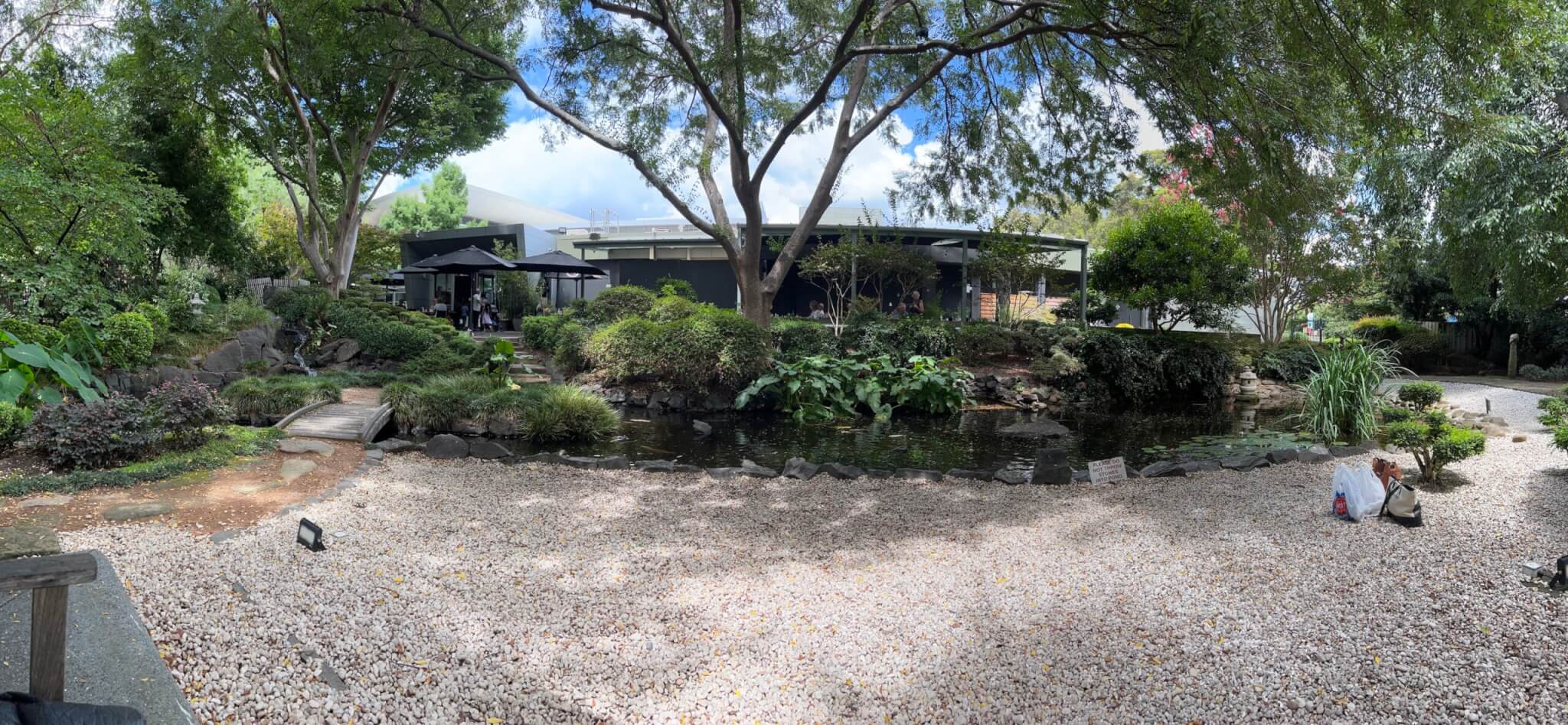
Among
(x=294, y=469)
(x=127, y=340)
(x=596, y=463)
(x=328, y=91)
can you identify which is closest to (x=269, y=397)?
(x=127, y=340)

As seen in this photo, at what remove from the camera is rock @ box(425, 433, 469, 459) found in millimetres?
6941

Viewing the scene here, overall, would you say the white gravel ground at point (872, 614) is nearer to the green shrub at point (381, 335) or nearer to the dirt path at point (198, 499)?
the dirt path at point (198, 499)

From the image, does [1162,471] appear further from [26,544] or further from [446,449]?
[26,544]

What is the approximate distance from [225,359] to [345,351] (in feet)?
8.69

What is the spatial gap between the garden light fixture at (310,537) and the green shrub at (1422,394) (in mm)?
8782

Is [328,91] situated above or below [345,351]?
above

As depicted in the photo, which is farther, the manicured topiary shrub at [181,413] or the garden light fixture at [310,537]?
the manicured topiary shrub at [181,413]

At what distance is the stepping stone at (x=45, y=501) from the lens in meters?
4.62

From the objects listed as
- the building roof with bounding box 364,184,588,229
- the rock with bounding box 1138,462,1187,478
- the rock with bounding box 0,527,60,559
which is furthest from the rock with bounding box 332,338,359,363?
the building roof with bounding box 364,184,588,229

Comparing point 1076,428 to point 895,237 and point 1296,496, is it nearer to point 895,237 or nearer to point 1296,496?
point 1296,496

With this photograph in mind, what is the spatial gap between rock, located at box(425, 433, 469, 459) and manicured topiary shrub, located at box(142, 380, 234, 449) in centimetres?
159

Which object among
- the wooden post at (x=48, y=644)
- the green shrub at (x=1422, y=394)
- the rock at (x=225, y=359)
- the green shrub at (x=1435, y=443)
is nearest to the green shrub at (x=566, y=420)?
the rock at (x=225, y=359)

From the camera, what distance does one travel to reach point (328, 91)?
15211 millimetres

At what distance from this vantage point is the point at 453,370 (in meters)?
12.4
